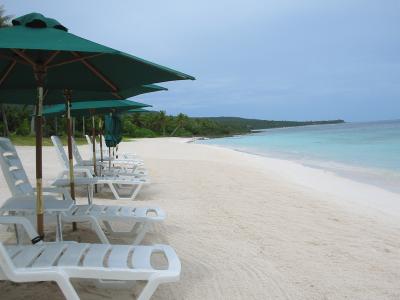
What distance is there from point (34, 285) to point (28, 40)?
182cm

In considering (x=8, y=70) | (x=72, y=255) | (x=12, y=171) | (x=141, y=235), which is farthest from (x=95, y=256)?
(x=12, y=171)

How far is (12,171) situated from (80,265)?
2.57m

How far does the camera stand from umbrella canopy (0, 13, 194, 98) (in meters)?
2.73

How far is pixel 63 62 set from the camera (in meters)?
3.35

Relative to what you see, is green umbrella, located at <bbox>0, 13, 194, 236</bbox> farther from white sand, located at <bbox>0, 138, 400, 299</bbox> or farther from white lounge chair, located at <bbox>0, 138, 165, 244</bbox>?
white sand, located at <bbox>0, 138, 400, 299</bbox>

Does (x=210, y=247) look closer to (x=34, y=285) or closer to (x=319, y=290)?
(x=319, y=290)

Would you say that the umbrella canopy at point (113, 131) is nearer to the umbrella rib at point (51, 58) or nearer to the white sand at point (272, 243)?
the white sand at point (272, 243)

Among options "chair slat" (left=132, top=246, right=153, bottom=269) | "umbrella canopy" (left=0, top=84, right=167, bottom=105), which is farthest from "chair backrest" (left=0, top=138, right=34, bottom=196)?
"chair slat" (left=132, top=246, right=153, bottom=269)

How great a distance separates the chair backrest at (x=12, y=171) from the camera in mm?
4504

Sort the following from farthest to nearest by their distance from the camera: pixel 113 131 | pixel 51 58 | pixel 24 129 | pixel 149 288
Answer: pixel 24 129, pixel 113 131, pixel 51 58, pixel 149 288

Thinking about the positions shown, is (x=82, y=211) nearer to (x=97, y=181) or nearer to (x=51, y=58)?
(x=51, y=58)

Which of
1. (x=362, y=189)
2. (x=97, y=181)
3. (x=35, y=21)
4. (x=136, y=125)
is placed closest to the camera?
(x=35, y=21)

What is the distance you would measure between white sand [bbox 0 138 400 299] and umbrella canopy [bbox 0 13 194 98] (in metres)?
1.67

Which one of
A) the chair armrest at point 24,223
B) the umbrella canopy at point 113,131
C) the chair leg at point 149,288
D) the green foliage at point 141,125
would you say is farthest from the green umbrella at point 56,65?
the green foliage at point 141,125
